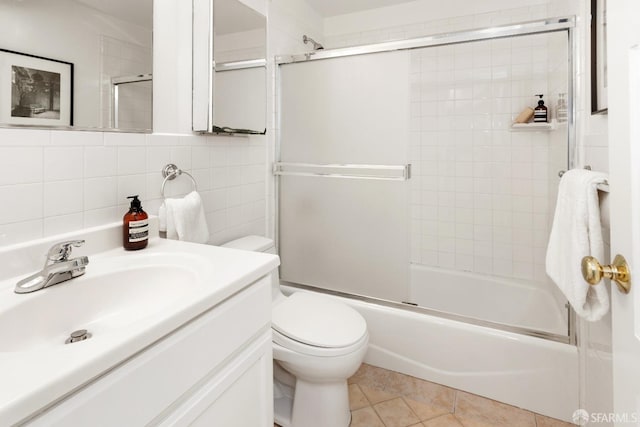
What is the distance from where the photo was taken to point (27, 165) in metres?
Answer: 0.98

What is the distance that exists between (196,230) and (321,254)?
2.80 ft

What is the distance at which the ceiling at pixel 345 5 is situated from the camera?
2.52 m

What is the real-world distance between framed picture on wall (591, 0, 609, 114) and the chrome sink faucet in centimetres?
163

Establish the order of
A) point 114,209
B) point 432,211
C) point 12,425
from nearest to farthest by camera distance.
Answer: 1. point 12,425
2. point 114,209
3. point 432,211

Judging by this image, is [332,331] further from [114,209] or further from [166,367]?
[114,209]

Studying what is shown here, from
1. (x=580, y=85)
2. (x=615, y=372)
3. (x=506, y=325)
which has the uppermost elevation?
(x=580, y=85)

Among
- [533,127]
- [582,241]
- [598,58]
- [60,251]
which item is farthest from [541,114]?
[60,251]

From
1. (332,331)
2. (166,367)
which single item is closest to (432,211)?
(332,331)

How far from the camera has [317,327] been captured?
1464 mm

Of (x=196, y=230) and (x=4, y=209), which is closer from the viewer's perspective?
(x=4, y=209)

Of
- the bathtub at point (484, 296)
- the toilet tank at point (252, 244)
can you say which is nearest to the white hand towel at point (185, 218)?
the toilet tank at point (252, 244)

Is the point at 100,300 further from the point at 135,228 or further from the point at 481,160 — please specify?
the point at 481,160

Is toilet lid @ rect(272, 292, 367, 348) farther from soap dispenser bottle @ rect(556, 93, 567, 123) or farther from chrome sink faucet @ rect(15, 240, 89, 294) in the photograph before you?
soap dispenser bottle @ rect(556, 93, 567, 123)

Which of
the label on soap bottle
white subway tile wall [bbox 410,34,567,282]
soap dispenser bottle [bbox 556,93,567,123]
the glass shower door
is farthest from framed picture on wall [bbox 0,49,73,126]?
white subway tile wall [bbox 410,34,567,282]
